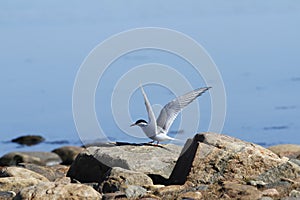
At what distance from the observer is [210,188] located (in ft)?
40.7

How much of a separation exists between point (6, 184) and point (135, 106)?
47.1ft

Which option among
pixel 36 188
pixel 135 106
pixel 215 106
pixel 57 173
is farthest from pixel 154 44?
pixel 135 106

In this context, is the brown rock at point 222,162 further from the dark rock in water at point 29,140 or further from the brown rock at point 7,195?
the dark rock in water at point 29,140

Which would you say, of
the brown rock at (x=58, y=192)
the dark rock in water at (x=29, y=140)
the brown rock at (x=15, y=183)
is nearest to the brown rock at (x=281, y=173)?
the brown rock at (x=58, y=192)

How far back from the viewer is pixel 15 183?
1341 cm

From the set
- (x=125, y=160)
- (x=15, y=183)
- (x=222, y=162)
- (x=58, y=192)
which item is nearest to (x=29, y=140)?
(x=125, y=160)

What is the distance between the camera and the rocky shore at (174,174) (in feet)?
39.5

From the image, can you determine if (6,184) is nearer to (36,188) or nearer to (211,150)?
(36,188)

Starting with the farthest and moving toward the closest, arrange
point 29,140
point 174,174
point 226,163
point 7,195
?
point 29,140
point 174,174
point 226,163
point 7,195

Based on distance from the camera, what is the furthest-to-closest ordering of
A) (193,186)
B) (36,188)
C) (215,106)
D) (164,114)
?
(215,106)
(164,114)
(193,186)
(36,188)

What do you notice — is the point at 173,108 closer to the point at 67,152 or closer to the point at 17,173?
the point at 17,173

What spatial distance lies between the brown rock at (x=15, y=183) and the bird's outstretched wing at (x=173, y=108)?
7.42ft

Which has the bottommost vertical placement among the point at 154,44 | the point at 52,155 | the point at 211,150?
the point at 52,155

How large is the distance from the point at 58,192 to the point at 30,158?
44.9 ft
